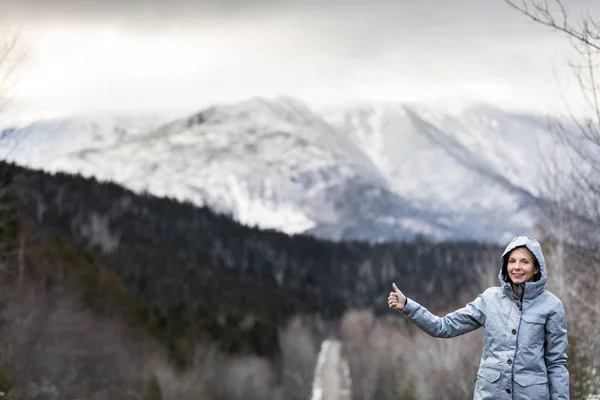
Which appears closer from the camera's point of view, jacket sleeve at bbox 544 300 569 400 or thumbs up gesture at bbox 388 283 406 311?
jacket sleeve at bbox 544 300 569 400

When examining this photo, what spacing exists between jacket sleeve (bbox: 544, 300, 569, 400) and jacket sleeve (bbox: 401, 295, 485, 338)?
514 millimetres

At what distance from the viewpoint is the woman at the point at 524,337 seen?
25.8 ft

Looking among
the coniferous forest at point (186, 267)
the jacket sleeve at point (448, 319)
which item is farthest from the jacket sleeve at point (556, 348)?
the coniferous forest at point (186, 267)

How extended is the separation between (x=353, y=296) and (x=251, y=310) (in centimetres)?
6911

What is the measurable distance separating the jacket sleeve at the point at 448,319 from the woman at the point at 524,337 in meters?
0.16

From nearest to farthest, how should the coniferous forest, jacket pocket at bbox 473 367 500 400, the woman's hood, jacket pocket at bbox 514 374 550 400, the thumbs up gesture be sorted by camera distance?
the woman's hood, jacket pocket at bbox 514 374 550 400, jacket pocket at bbox 473 367 500 400, the thumbs up gesture, the coniferous forest

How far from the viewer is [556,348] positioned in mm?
7930

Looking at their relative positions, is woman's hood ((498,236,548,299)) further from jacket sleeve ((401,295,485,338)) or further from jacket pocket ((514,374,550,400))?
jacket pocket ((514,374,550,400))

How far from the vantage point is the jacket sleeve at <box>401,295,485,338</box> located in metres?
8.21

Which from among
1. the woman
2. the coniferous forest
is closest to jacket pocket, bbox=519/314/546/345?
the woman

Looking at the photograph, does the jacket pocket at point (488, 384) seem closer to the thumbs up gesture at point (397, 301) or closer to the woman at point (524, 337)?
the woman at point (524, 337)

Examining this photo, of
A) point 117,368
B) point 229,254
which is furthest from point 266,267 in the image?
point 117,368

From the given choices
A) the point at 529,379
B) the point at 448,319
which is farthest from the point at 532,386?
the point at 448,319

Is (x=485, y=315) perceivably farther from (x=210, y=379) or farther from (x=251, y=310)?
(x=251, y=310)
